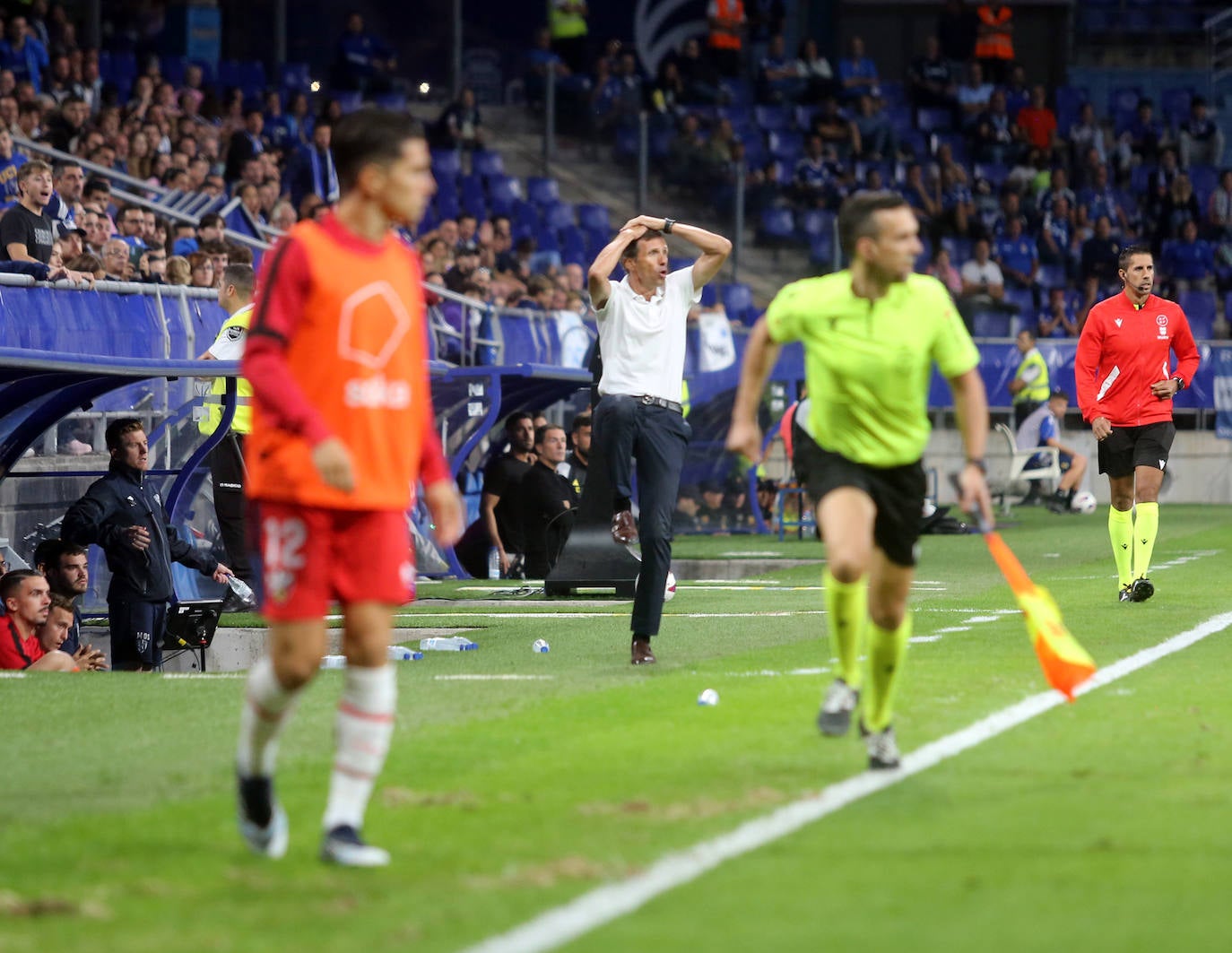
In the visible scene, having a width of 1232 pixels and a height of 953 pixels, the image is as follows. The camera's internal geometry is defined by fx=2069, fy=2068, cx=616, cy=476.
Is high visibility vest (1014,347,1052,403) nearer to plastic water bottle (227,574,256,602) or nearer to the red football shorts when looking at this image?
plastic water bottle (227,574,256,602)

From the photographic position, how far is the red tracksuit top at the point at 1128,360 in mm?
14133

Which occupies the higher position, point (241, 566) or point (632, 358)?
point (632, 358)

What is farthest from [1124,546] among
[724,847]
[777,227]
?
[777,227]

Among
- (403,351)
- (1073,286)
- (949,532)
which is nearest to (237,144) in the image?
(949,532)

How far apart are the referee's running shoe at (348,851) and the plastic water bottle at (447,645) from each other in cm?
596

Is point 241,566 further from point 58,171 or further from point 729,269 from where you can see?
point 729,269

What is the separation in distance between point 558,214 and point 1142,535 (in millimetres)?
17119

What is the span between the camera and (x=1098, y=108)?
3800 centimetres

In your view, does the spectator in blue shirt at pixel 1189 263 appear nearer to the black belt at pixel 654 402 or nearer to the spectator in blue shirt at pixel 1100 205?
the spectator in blue shirt at pixel 1100 205

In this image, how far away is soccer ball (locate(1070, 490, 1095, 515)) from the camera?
27.5 m

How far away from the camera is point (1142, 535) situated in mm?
13875

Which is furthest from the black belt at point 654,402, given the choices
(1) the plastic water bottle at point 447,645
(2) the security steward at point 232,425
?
(2) the security steward at point 232,425

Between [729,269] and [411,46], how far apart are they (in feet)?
21.2

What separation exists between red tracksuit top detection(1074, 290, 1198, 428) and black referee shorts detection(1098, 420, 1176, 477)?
0.18ft
